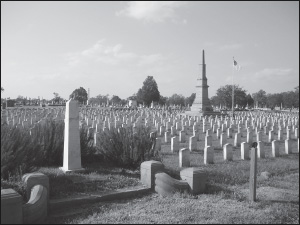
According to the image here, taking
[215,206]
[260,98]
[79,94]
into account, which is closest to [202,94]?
[79,94]

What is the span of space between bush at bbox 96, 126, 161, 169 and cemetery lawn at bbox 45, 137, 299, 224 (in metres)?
1.00

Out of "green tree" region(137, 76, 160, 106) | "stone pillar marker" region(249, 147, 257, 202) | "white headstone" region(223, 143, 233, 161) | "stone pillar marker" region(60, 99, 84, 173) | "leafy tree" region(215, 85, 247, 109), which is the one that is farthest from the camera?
"leafy tree" region(215, 85, 247, 109)

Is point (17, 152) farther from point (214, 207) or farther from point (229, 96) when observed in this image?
point (229, 96)

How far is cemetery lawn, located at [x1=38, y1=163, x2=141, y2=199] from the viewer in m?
6.05

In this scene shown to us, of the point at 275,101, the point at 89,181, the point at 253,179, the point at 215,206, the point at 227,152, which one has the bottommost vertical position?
the point at 215,206

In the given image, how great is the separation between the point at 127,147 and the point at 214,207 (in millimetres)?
3488

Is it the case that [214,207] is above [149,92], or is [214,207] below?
below

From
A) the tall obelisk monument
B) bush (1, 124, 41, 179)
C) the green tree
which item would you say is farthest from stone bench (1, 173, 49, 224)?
the green tree

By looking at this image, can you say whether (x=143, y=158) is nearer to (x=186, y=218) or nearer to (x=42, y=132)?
(x=42, y=132)

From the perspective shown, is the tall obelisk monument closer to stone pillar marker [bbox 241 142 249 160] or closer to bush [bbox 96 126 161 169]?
stone pillar marker [bbox 241 142 249 160]

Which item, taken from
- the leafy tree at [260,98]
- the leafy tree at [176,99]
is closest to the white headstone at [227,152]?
the leafy tree at [176,99]

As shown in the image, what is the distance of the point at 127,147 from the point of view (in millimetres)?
8383

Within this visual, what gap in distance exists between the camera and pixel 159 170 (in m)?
6.79

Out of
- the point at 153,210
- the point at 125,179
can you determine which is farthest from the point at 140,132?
the point at 153,210
